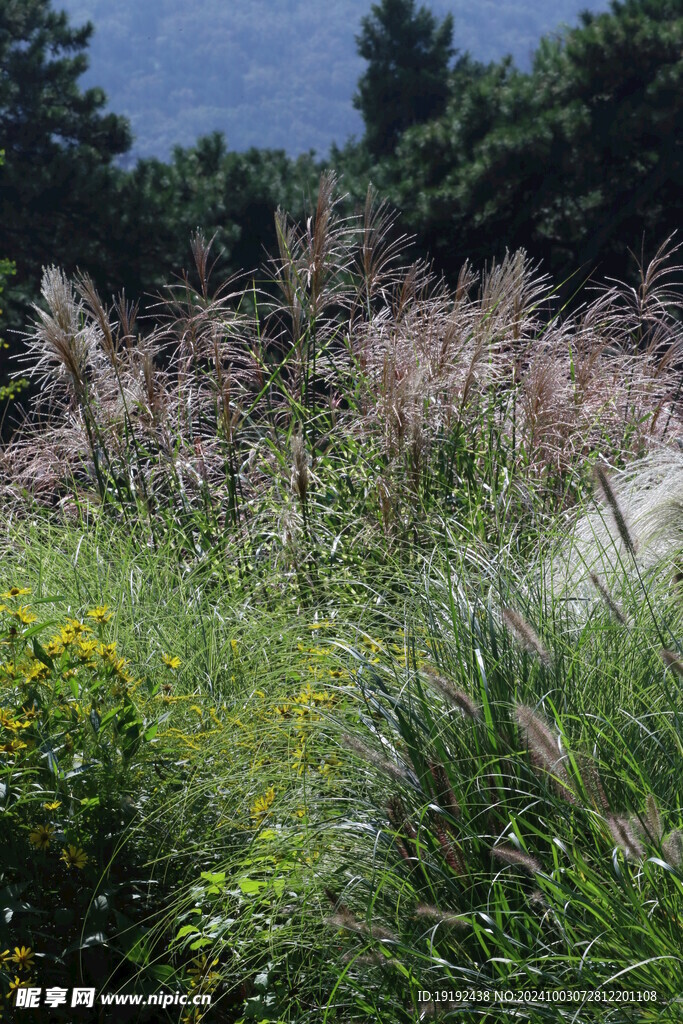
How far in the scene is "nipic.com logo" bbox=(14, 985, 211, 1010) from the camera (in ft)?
7.41

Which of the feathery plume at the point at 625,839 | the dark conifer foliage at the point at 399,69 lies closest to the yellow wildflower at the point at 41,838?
the feathery plume at the point at 625,839

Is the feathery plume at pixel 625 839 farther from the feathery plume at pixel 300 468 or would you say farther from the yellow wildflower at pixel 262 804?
the feathery plume at pixel 300 468

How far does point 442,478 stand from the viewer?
4.39m

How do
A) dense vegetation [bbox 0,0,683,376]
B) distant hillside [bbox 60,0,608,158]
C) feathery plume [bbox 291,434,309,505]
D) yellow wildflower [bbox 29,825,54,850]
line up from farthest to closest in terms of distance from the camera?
distant hillside [bbox 60,0,608,158] → dense vegetation [bbox 0,0,683,376] → feathery plume [bbox 291,434,309,505] → yellow wildflower [bbox 29,825,54,850]

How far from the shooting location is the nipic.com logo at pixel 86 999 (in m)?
2.26

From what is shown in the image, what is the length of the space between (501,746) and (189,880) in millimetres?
883

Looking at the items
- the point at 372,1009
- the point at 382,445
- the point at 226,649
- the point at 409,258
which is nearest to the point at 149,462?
the point at 382,445

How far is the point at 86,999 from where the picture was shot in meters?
2.28

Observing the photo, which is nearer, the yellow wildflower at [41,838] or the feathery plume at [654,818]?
the feathery plume at [654,818]

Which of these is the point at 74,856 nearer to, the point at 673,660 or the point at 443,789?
the point at 443,789

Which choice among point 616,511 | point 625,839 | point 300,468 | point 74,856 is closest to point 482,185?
point 300,468

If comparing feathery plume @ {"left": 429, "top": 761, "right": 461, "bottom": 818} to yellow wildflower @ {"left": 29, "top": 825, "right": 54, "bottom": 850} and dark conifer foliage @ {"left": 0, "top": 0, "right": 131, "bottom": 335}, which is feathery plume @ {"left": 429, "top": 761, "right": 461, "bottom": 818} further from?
dark conifer foliage @ {"left": 0, "top": 0, "right": 131, "bottom": 335}

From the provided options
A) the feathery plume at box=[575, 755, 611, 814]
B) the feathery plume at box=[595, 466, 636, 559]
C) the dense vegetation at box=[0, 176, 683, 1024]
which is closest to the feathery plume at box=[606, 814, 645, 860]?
the dense vegetation at box=[0, 176, 683, 1024]

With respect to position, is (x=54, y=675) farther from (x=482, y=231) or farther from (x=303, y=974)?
(x=482, y=231)
